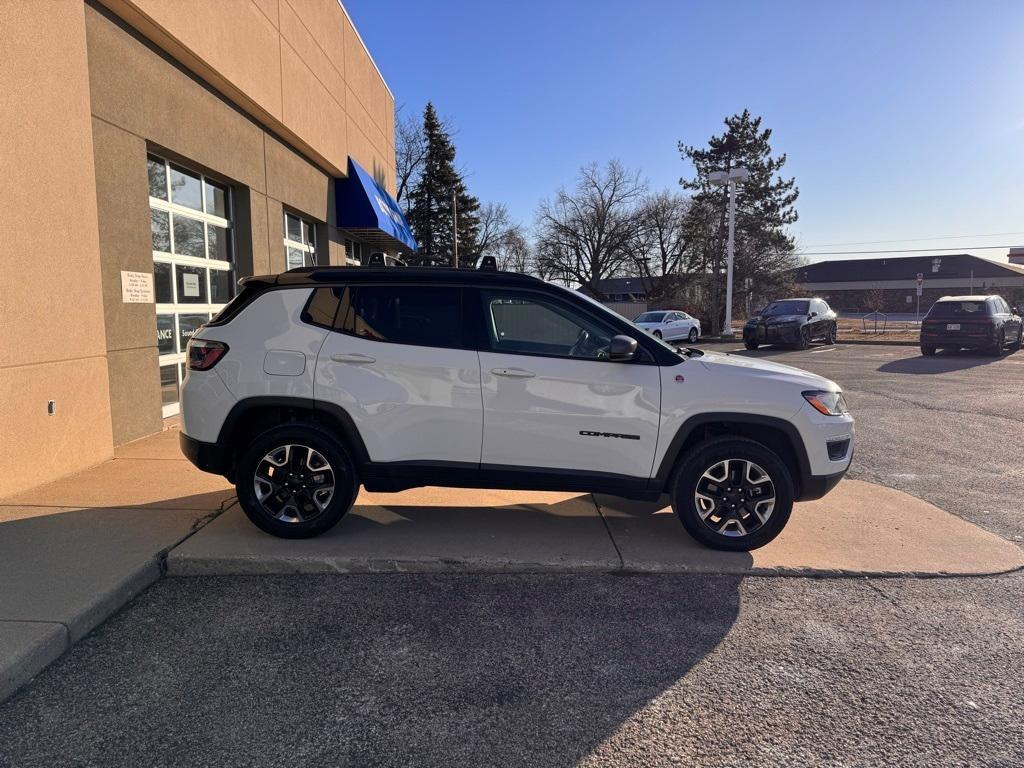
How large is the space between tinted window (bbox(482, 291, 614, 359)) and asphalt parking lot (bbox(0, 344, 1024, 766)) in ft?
4.90

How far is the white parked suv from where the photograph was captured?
420 centimetres

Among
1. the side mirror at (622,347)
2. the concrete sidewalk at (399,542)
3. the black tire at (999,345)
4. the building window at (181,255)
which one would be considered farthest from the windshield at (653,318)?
the side mirror at (622,347)

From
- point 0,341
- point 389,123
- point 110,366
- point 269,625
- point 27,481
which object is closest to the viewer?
point 269,625

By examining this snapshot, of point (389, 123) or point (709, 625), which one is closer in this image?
point (709, 625)

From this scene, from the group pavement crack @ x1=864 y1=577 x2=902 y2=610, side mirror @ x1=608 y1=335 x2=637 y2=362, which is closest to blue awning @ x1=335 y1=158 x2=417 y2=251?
side mirror @ x1=608 y1=335 x2=637 y2=362

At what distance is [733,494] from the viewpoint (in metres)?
4.29

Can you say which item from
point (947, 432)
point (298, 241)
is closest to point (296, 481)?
point (947, 432)

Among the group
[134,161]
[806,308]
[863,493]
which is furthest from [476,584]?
[806,308]

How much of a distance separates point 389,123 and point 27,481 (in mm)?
17668

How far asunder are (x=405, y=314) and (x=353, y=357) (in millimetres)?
461

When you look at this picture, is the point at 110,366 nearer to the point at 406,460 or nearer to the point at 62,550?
the point at 62,550

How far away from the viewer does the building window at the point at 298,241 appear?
12492 mm

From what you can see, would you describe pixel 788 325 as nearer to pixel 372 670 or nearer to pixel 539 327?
pixel 539 327

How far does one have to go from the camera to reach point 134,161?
6.94m
